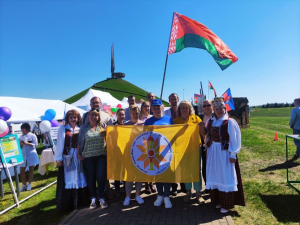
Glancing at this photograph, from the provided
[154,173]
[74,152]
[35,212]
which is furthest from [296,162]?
[35,212]

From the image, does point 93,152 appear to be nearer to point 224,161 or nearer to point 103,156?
point 103,156

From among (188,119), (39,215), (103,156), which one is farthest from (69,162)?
(188,119)

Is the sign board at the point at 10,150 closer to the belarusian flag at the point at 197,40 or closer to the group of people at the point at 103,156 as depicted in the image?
the group of people at the point at 103,156

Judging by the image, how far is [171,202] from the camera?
14.2ft

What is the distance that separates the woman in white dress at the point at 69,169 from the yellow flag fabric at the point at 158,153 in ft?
2.65

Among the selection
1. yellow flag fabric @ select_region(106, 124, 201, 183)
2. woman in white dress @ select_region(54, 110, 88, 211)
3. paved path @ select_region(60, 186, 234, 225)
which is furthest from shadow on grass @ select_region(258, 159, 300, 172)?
woman in white dress @ select_region(54, 110, 88, 211)

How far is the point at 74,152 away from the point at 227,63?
4.14 meters

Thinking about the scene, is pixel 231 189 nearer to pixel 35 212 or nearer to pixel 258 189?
pixel 258 189

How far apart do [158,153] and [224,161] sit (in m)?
1.21

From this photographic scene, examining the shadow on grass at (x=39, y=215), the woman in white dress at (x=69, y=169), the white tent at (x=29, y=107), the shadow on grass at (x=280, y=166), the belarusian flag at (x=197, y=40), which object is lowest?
the shadow on grass at (x=39, y=215)

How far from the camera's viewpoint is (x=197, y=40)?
19.0 feet

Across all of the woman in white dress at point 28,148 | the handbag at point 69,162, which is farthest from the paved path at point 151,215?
A: the woman in white dress at point 28,148

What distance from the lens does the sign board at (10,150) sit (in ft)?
16.3

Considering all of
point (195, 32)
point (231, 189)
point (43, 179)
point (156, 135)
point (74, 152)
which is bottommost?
point (43, 179)
